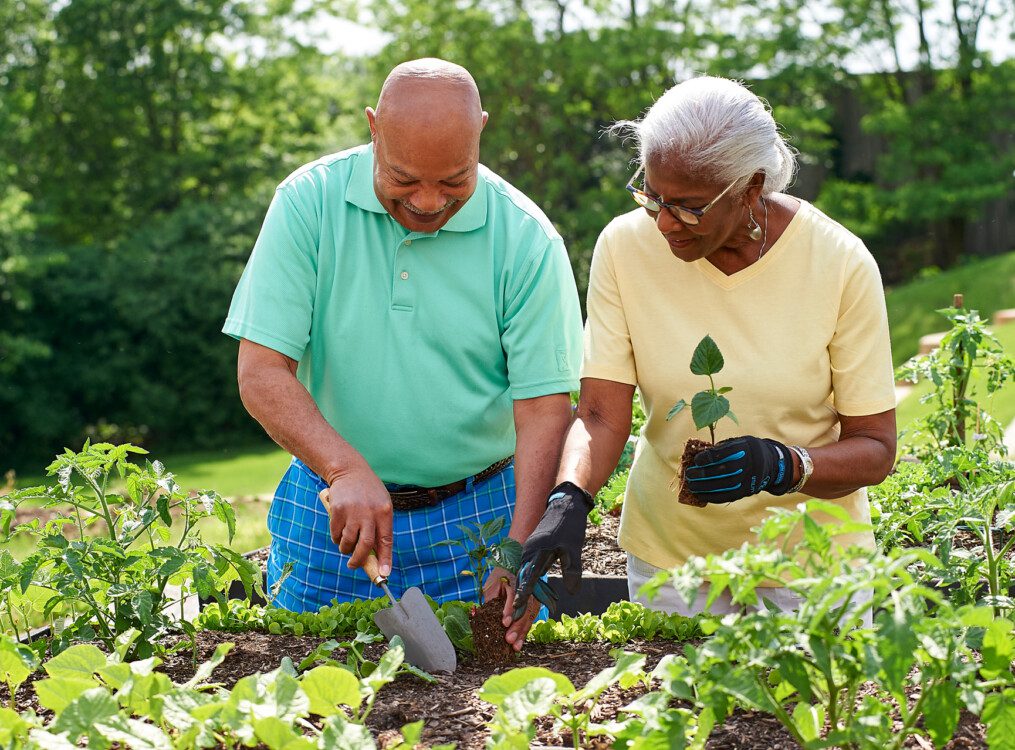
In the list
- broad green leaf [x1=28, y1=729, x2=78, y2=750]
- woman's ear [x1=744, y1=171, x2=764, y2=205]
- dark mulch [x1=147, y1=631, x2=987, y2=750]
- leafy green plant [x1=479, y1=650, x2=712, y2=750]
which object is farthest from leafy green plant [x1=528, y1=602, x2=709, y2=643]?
broad green leaf [x1=28, y1=729, x2=78, y2=750]

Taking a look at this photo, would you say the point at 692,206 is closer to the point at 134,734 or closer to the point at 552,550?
the point at 552,550

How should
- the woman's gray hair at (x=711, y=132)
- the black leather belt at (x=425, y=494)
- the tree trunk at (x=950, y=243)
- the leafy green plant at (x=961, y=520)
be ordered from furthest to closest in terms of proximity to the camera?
the tree trunk at (x=950, y=243), the black leather belt at (x=425, y=494), the woman's gray hair at (x=711, y=132), the leafy green plant at (x=961, y=520)

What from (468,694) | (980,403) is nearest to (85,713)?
(468,694)

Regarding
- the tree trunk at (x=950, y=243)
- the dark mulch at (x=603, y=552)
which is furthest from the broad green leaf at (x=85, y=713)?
the tree trunk at (x=950, y=243)

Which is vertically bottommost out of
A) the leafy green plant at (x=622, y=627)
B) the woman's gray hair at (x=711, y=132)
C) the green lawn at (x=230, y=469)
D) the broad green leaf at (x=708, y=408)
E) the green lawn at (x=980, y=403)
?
the green lawn at (x=230, y=469)

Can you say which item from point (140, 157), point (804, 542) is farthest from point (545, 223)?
point (140, 157)

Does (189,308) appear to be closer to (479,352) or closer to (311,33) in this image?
(311,33)

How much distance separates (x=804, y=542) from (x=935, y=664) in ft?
0.71

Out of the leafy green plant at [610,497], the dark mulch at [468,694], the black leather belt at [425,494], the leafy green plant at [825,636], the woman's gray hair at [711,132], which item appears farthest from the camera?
the leafy green plant at [610,497]

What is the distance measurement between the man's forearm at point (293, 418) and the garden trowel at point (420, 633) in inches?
11.9

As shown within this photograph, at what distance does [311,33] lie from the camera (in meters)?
15.9

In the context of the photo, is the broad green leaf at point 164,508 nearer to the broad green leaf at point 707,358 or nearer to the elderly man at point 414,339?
the elderly man at point 414,339

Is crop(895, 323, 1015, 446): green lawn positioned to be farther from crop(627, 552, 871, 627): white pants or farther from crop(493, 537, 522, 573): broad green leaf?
crop(493, 537, 522, 573): broad green leaf

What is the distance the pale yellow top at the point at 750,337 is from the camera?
2.15 metres
